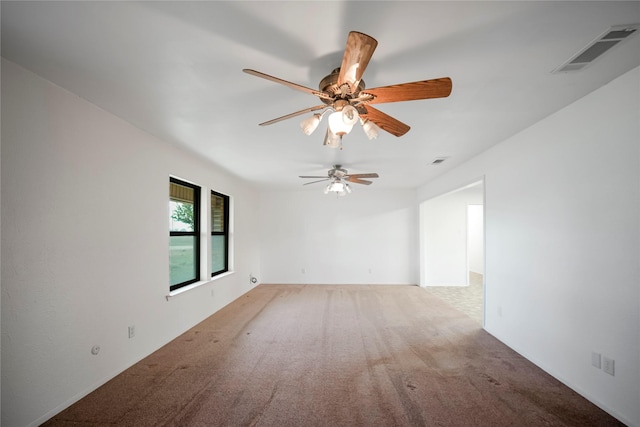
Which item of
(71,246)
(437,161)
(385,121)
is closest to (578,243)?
(385,121)

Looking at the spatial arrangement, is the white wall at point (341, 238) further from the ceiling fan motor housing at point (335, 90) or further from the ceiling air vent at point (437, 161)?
the ceiling fan motor housing at point (335, 90)

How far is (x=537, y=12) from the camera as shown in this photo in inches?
55.6

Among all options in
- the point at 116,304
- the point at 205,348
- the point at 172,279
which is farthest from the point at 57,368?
the point at 172,279

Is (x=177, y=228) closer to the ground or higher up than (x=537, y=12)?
closer to the ground

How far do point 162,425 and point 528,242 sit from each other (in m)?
3.64

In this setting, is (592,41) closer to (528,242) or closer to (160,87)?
(528,242)

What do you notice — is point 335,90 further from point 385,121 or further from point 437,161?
point 437,161

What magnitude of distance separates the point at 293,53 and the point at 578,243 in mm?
2695

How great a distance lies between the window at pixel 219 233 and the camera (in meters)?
5.27

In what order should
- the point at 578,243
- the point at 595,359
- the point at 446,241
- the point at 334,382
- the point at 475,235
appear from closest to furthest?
the point at 595,359 → the point at 578,243 → the point at 334,382 → the point at 446,241 → the point at 475,235

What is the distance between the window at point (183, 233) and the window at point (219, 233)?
0.66m

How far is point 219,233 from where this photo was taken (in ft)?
18.1

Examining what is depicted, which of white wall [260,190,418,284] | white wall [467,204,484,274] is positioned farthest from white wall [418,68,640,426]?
white wall [467,204,484,274]

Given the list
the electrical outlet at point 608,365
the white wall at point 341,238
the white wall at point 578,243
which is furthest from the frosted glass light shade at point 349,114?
the white wall at point 341,238
